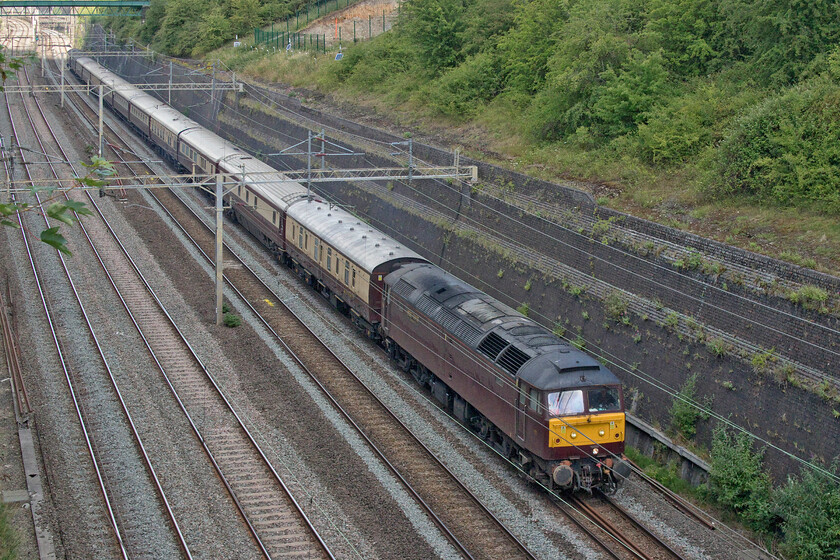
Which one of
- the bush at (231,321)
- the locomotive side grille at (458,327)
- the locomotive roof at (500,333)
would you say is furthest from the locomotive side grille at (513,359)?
the bush at (231,321)

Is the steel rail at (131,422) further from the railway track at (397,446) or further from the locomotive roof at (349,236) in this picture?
the locomotive roof at (349,236)

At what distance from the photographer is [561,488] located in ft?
53.5

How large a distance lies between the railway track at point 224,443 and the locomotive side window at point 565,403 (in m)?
5.00

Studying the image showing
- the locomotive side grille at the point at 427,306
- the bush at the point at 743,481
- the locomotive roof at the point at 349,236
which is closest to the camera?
the bush at the point at 743,481

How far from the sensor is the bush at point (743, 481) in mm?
15562

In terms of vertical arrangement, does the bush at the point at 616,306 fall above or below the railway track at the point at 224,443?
above

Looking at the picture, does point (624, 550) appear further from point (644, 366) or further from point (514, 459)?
point (644, 366)

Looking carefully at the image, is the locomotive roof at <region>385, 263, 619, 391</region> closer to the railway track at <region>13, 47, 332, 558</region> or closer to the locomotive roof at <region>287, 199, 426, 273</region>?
the locomotive roof at <region>287, 199, 426, 273</region>

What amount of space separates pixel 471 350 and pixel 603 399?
10.5 ft

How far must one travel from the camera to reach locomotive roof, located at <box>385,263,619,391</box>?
52.5 feet

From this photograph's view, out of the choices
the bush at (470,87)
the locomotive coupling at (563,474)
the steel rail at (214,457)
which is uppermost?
the bush at (470,87)

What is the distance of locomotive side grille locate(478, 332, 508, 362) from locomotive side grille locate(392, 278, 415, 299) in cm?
405

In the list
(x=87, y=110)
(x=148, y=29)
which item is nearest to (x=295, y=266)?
(x=87, y=110)

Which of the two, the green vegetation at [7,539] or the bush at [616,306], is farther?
the bush at [616,306]
